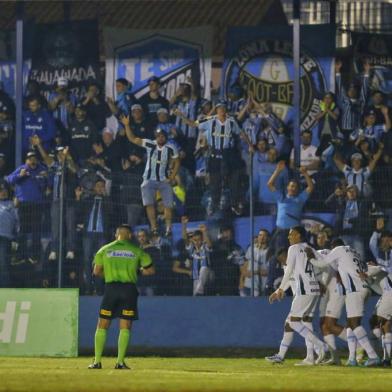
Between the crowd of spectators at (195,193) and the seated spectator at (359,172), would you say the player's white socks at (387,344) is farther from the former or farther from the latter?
the seated spectator at (359,172)

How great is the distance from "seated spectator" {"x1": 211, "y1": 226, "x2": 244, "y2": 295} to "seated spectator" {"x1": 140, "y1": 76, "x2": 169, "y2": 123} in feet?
14.4

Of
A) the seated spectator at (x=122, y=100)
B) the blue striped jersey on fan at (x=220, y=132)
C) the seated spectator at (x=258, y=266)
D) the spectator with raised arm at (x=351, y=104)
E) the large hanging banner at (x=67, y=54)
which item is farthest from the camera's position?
the large hanging banner at (x=67, y=54)

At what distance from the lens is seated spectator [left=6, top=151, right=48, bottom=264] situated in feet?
83.6

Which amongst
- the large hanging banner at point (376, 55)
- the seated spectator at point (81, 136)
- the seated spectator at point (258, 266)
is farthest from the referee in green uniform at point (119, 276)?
the large hanging banner at point (376, 55)

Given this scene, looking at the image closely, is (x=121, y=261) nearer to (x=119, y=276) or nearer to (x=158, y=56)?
(x=119, y=276)

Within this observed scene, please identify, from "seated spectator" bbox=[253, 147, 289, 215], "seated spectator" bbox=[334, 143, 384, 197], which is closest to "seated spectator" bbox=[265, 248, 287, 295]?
"seated spectator" bbox=[253, 147, 289, 215]

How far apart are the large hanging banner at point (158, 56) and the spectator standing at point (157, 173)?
1.89m

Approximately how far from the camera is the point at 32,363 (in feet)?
72.0

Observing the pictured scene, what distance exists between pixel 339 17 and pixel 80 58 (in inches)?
282

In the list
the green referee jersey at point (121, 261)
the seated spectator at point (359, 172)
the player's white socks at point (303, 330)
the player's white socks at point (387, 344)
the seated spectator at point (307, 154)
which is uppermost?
the seated spectator at point (307, 154)

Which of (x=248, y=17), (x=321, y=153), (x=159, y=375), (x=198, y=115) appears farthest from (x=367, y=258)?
(x=248, y=17)

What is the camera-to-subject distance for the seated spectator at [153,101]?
95.4 ft

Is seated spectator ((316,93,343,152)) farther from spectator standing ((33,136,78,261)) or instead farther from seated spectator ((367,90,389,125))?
spectator standing ((33,136,78,261))

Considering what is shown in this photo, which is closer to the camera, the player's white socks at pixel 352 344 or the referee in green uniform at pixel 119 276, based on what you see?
the referee in green uniform at pixel 119 276
